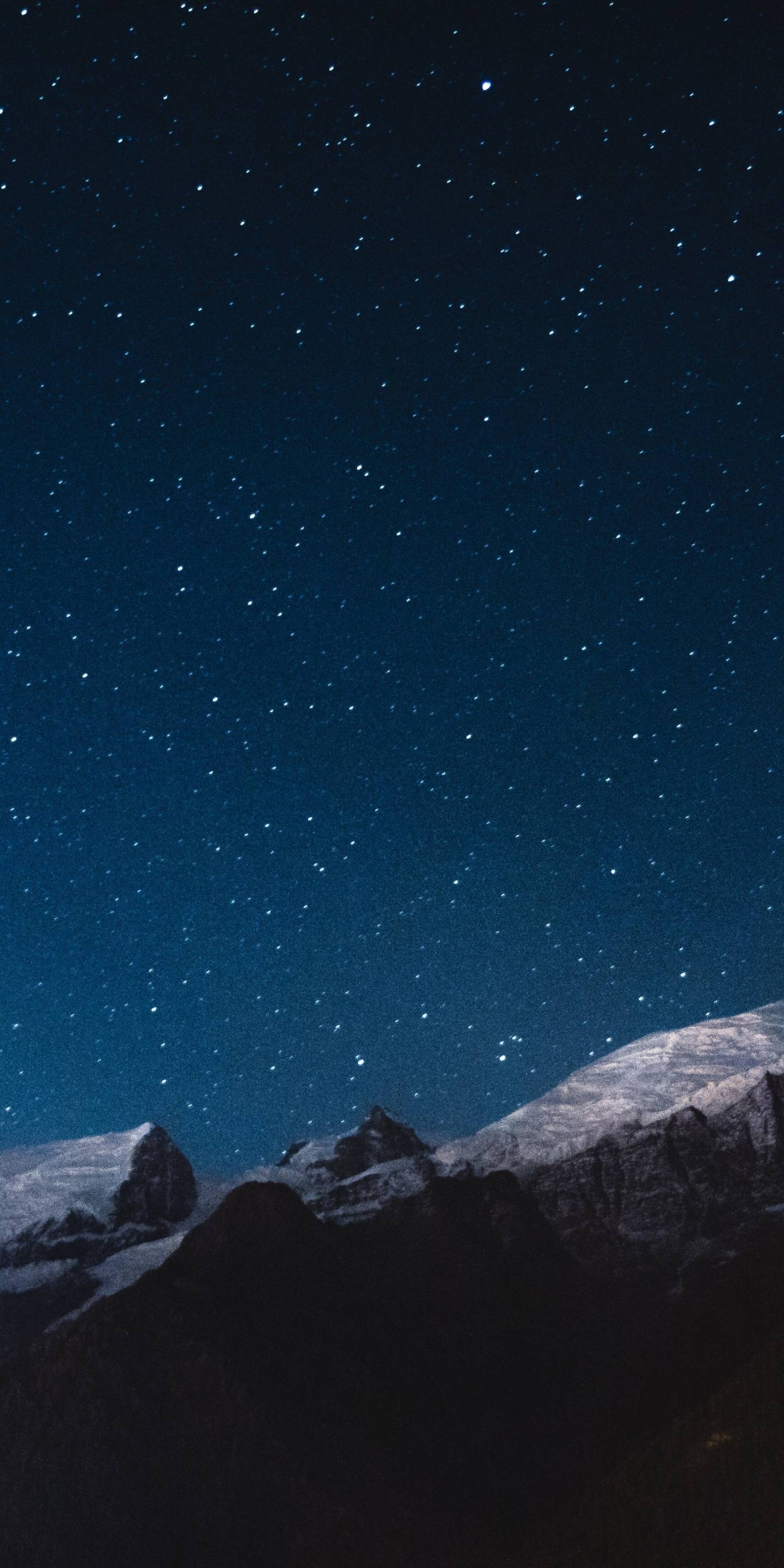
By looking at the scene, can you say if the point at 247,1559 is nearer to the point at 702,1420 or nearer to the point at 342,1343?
the point at 342,1343

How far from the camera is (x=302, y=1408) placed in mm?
111938

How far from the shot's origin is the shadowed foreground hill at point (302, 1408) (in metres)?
94.9

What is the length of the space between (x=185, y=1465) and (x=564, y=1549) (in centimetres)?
6387

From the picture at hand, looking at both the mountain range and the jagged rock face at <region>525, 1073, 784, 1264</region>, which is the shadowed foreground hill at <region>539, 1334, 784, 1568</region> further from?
the jagged rock face at <region>525, 1073, 784, 1264</region>

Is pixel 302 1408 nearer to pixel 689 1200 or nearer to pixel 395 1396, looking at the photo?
pixel 395 1396

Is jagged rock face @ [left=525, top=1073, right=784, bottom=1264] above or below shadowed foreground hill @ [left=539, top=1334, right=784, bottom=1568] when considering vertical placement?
below

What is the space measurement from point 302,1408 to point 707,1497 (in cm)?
7985

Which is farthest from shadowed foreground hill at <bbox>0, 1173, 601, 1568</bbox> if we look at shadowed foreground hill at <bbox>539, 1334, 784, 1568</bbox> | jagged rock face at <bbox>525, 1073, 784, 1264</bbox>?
jagged rock face at <bbox>525, 1073, 784, 1264</bbox>

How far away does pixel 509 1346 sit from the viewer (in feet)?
445

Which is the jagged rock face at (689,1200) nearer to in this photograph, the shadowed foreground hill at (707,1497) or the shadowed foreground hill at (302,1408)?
the shadowed foreground hill at (302,1408)

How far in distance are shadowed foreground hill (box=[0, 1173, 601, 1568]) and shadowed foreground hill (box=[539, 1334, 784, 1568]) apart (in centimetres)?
2902

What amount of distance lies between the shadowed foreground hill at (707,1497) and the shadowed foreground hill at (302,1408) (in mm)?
29021

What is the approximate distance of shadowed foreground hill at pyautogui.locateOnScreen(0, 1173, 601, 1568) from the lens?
94.9 m

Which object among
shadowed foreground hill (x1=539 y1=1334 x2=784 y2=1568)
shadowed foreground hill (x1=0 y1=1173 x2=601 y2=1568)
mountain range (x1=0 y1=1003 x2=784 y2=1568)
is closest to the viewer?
shadowed foreground hill (x1=539 y1=1334 x2=784 y2=1568)
